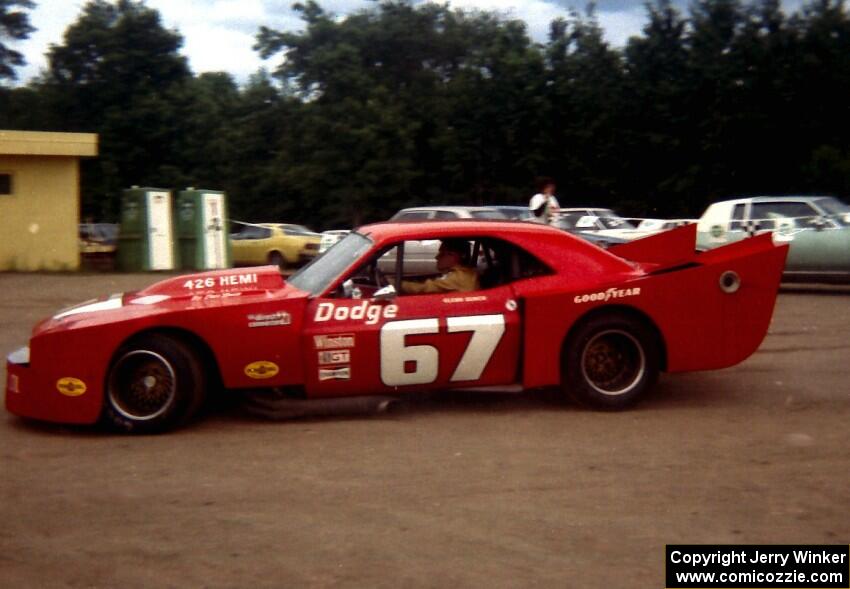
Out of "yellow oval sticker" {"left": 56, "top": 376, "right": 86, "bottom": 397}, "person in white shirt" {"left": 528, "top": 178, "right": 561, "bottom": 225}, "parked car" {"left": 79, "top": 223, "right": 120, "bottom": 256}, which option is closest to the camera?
"yellow oval sticker" {"left": 56, "top": 376, "right": 86, "bottom": 397}

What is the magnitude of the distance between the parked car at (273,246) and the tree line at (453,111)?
57.9 feet

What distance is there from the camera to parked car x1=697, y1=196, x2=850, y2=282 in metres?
15.6

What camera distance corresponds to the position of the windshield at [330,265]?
24.2 feet

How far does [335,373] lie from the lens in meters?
7.11

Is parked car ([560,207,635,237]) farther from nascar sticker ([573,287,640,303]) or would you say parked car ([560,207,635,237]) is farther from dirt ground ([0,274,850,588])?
nascar sticker ([573,287,640,303])

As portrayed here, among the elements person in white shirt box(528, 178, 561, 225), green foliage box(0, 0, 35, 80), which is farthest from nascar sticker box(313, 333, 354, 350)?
green foliage box(0, 0, 35, 80)

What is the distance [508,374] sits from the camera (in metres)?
7.41

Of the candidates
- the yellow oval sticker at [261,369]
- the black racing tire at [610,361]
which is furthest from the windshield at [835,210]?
the yellow oval sticker at [261,369]

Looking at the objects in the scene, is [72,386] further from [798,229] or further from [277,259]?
[277,259]

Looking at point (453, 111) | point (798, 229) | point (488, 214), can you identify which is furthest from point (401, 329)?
point (453, 111)

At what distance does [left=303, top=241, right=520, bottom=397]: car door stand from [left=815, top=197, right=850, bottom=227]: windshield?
10.4 meters

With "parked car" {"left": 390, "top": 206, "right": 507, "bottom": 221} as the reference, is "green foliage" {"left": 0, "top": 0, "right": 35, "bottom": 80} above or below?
above

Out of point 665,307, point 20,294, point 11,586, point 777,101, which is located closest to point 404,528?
point 11,586

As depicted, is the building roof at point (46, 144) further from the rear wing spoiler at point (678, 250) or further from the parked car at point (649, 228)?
the rear wing spoiler at point (678, 250)
